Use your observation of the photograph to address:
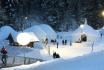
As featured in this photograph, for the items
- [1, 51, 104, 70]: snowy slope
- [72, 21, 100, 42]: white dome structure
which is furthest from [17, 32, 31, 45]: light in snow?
[1, 51, 104, 70]: snowy slope

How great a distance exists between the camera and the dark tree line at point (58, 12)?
9488 cm

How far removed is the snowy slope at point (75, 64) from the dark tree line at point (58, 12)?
81986 millimetres

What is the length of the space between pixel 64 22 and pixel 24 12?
1156 centimetres

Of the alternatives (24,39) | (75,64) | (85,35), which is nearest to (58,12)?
(85,35)

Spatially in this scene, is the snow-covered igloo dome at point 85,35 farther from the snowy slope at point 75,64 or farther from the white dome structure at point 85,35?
the snowy slope at point 75,64

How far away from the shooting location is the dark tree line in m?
94.9

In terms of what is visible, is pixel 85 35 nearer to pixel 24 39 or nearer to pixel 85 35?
pixel 85 35

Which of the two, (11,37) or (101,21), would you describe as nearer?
(11,37)

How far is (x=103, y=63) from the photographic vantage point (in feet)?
34.8

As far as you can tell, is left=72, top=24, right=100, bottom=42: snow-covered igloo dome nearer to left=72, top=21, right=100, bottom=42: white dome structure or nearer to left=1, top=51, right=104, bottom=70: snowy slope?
left=72, top=21, right=100, bottom=42: white dome structure

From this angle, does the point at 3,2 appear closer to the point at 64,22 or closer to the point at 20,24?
the point at 20,24

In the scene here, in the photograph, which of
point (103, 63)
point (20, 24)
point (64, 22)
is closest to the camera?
point (103, 63)

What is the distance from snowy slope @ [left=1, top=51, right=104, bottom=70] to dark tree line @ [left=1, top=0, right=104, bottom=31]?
82.0m

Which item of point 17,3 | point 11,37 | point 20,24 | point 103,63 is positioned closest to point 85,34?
point 11,37
